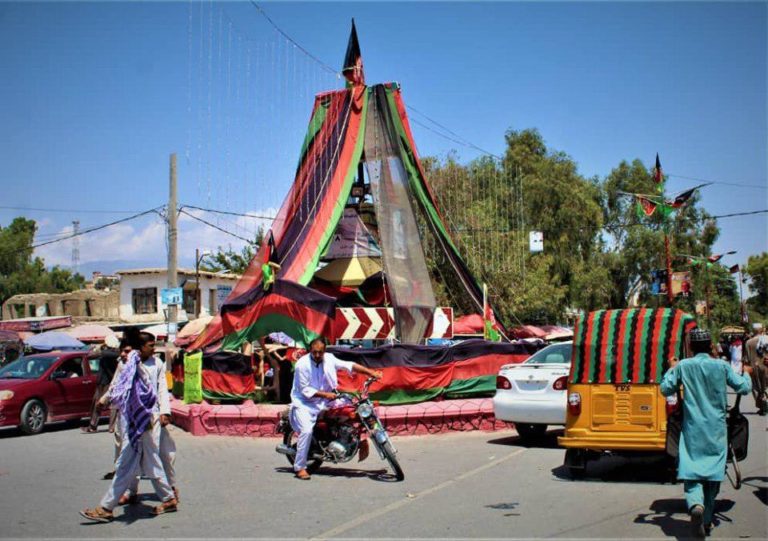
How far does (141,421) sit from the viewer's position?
306 inches

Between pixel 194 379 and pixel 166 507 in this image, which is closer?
pixel 166 507

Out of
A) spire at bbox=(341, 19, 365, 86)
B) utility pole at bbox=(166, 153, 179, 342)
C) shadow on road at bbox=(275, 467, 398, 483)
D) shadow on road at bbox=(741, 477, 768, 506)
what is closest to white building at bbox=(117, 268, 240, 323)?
utility pole at bbox=(166, 153, 179, 342)

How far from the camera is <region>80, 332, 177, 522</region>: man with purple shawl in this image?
766 centimetres

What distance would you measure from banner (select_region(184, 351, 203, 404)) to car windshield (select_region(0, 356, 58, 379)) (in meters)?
2.75

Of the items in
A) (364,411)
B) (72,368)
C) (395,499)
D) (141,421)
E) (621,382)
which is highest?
(621,382)

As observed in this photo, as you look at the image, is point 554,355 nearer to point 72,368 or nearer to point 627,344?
point 627,344

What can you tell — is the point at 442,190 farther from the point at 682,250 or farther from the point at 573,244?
the point at 682,250

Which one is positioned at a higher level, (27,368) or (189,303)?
(189,303)

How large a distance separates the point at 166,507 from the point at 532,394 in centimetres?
589

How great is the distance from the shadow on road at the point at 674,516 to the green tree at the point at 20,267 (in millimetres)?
66902

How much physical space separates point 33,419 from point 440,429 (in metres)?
7.80

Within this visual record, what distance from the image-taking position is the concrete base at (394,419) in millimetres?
13945

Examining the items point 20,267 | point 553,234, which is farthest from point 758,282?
point 20,267

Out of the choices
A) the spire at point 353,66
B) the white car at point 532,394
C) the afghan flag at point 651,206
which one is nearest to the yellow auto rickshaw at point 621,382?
the white car at point 532,394
